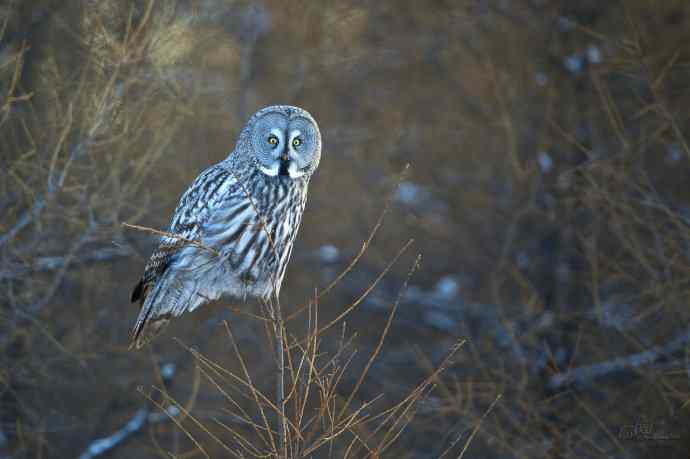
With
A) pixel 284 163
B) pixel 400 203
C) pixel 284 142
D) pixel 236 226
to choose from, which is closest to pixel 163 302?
pixel 236 226

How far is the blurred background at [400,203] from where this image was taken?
5730 mm

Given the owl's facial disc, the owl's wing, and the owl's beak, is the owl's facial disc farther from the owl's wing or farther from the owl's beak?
the owl's wing

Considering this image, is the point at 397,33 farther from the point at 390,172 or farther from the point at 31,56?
the point at 31,56

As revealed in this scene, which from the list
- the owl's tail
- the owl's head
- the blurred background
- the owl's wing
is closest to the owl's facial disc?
the owl's head

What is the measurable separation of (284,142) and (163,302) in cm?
129

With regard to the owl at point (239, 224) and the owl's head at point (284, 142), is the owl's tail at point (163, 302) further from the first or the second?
the owl's head at point (284, 142)

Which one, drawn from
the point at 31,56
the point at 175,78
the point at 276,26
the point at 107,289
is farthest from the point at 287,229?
the point at 276,26

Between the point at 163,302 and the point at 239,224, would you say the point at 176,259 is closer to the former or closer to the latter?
the point at 163,302

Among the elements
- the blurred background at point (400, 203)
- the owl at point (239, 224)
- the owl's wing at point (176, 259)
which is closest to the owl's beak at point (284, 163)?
the owl at point (239, 224)

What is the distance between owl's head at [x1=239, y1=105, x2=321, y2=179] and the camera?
536 centimetres

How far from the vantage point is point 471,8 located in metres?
9.28

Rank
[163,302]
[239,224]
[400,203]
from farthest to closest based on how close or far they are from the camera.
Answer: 1. [400,203]
2. [163,302]
3. [239,224]

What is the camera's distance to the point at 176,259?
532 centimetres

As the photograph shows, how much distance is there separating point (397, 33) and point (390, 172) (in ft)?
6.55
